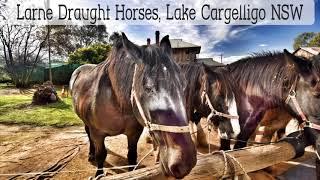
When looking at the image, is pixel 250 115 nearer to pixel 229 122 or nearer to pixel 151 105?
pixel 229 122

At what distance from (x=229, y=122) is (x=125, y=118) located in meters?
1.37

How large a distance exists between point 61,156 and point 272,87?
4.04m

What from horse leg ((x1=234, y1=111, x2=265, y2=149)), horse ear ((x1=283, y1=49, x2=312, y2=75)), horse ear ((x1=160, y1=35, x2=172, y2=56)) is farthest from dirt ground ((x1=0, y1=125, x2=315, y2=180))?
horse ear ((x1=160, y1=35, x2=172, y2=56))

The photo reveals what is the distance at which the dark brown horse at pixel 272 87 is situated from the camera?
289cm

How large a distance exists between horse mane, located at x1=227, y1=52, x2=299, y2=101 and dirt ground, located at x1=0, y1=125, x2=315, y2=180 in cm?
107

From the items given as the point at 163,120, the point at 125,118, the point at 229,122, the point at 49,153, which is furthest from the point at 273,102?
the point at 49,153

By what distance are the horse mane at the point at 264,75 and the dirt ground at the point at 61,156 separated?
1067 mm

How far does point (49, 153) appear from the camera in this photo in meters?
5.46

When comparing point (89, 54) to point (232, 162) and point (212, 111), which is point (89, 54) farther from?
point (232, 162)

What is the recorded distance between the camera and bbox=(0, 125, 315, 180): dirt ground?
410cm

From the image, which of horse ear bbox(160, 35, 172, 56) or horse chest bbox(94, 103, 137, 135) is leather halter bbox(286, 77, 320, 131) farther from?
horse chest bbox(94, 103, 137, 135)

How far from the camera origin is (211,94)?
157 inches

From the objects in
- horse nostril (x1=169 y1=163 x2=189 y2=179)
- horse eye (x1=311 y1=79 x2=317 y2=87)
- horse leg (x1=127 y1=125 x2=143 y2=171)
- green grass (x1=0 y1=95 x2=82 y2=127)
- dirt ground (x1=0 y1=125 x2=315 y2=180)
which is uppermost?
horse eye (x1=311 y1=79 x2=317 y2=87)

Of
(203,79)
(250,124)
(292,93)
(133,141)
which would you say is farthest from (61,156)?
(292,93)
